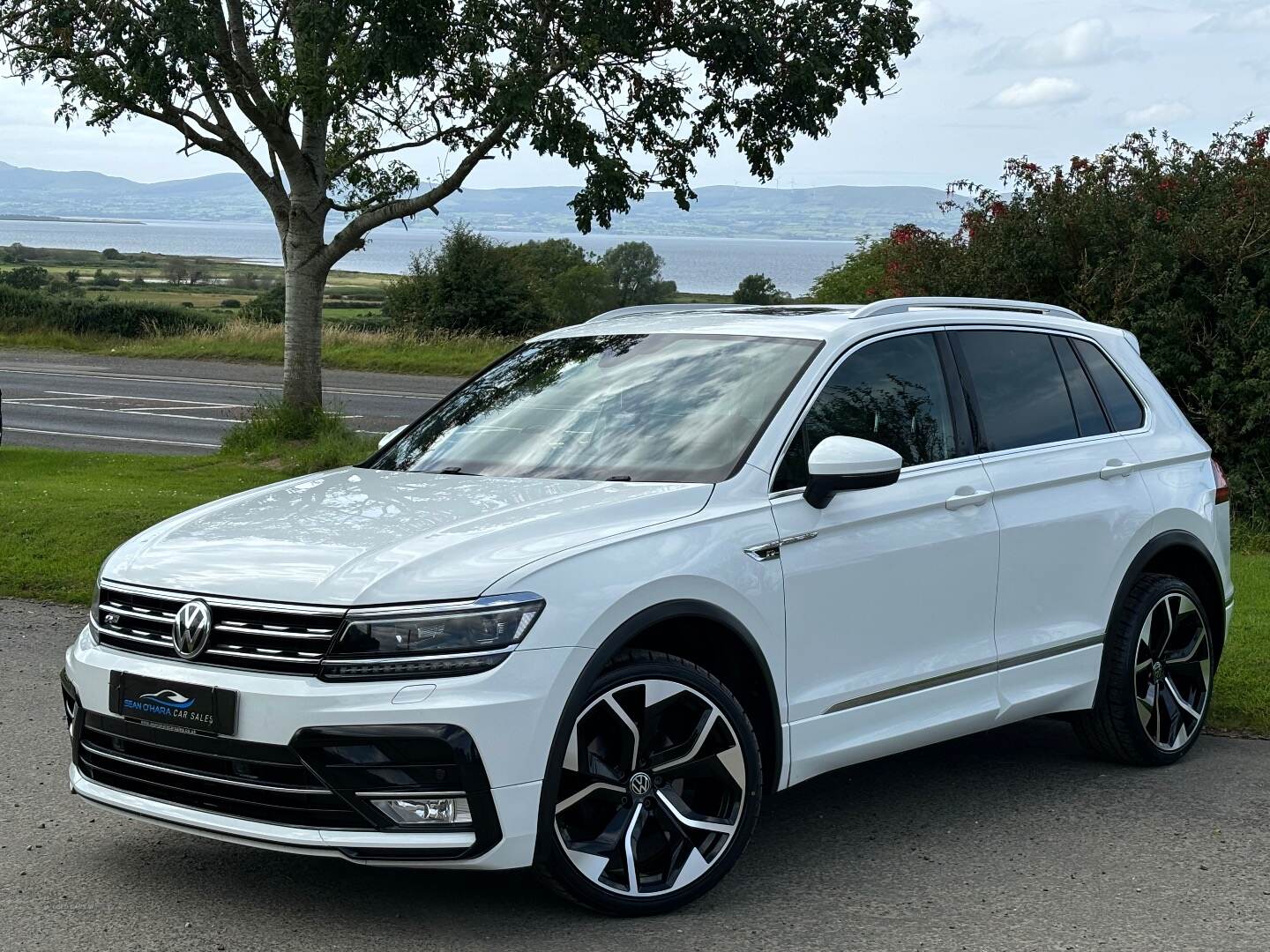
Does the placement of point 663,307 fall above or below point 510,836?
above

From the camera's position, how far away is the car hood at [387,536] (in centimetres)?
429

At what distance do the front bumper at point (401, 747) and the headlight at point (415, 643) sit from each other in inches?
1.5

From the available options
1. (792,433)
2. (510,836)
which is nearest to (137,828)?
(510,836)

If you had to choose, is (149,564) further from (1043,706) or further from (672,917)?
(1043,706)

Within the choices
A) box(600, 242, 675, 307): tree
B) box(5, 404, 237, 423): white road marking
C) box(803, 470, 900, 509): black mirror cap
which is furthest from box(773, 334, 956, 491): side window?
box(600, 242, 675, 307): tree

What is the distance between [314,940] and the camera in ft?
14.3

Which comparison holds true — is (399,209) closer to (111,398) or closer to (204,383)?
(111,398)

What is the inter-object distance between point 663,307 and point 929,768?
7.03 ft

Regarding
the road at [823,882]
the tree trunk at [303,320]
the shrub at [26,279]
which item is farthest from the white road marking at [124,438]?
the shrub at [26,279]

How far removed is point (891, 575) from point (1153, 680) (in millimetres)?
1758

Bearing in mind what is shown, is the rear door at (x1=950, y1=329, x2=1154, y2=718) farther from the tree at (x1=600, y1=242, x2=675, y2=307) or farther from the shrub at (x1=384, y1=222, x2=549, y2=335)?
the tree at (x1=600, y1=242, x2=675, y2=307)

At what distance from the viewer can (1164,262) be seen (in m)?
13.6

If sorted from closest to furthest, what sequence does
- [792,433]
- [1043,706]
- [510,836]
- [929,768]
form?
1. [510,836]
2. [792,433]
3. [1043,706]
4. [929,768]

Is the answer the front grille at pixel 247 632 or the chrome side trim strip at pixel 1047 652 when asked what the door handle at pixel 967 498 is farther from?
the front grille at pixel 247 632
